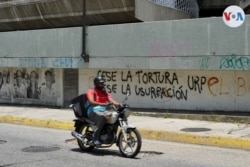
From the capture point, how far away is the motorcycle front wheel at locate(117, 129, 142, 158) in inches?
375

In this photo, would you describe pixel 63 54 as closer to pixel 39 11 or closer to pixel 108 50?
pixel 108 50

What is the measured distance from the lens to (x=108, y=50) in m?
18.0

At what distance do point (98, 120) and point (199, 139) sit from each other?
10.5 feet

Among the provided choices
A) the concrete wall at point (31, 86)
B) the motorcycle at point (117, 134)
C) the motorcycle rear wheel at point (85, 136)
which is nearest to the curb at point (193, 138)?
the motorcycle at point (117, 134)

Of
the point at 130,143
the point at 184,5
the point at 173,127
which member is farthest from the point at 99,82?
the point at 184,5

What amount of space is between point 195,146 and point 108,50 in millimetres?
7544

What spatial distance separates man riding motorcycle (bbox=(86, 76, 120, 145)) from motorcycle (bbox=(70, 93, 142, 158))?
0.11 metres

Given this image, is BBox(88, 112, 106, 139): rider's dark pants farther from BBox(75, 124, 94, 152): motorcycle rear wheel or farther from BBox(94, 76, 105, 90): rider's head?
BBox(94, 76, 105, 90): rider's head

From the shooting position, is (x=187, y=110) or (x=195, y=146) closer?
(x=195, y=146)

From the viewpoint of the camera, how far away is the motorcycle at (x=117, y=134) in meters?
9.62

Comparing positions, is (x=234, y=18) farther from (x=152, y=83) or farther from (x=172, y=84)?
(x=152, y=83)

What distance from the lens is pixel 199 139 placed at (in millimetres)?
11867

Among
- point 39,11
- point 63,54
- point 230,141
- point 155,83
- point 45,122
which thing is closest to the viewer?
point 230,141

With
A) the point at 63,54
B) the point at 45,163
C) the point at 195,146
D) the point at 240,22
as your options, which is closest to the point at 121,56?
the point at 63,54
